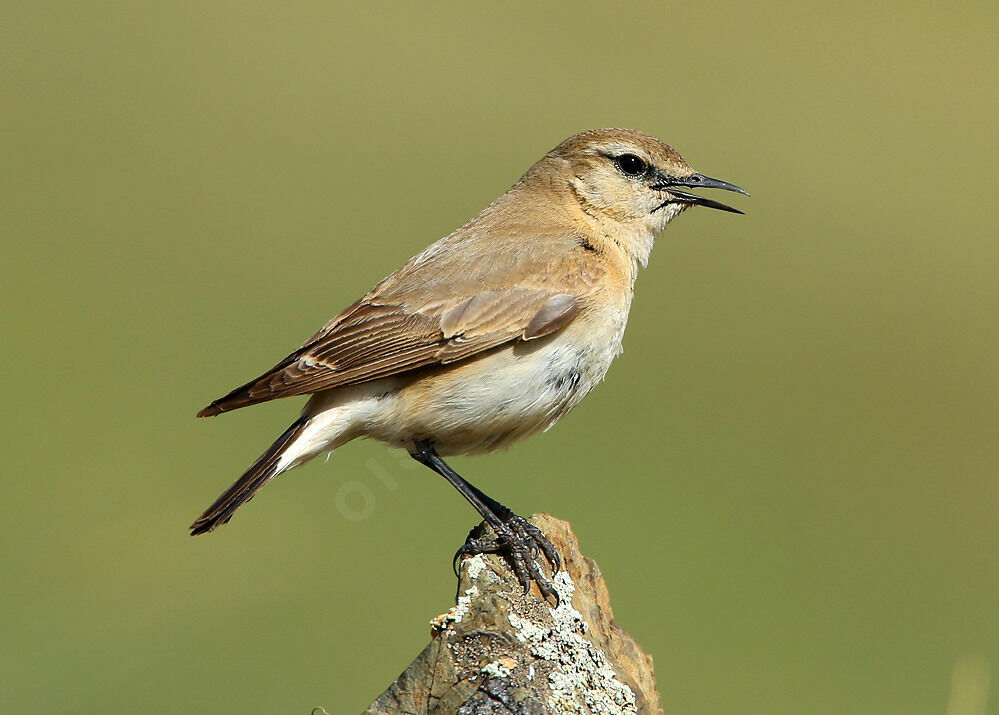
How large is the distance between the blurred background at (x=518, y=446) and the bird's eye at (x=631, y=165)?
1795 mm

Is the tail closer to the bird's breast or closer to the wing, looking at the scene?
the wing

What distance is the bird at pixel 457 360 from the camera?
5719mm

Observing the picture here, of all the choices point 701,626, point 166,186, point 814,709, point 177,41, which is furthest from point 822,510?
point 177,41

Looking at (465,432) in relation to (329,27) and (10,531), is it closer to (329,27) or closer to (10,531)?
(10,531)

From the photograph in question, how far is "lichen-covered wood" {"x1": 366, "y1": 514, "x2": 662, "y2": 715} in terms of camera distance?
379 centimetres

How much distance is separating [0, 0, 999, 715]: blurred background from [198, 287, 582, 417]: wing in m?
1.01

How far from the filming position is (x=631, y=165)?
6844 mm

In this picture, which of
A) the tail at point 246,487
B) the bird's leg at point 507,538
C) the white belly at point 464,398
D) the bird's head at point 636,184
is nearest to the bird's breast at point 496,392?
the white belly at point 464,398

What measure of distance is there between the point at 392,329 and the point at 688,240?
12.7 m

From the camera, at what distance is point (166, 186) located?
56.9 ft

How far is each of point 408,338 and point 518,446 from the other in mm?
3659

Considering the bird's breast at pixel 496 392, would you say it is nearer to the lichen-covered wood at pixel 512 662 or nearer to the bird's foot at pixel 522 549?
the bird's foot at pixel 522 549

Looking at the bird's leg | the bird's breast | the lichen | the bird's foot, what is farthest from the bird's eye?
the lichen

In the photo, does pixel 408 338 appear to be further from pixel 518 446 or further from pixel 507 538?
pixel 518 446
